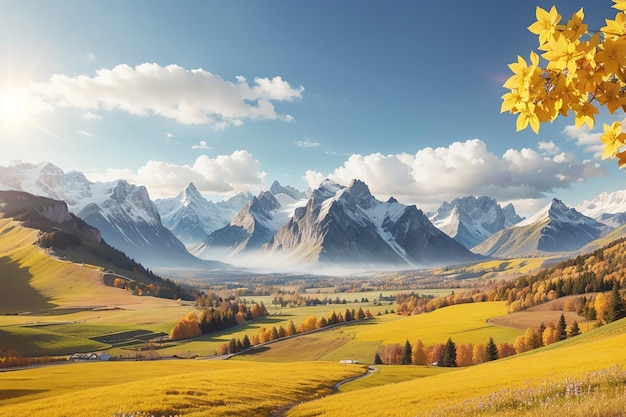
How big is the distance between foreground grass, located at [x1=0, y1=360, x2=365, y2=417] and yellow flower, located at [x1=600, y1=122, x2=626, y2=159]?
34.3 m

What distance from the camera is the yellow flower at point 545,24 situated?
4.22 meters

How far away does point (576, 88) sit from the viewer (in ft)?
14.5

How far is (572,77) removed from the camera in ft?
13.9

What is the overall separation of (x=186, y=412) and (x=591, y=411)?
33218mm

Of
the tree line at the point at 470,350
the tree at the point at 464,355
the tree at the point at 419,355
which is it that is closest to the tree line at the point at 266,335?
the tree line at the point at 470,350

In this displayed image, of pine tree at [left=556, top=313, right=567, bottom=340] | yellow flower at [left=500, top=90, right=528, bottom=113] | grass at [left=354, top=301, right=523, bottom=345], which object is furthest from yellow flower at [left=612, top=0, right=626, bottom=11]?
grass at [left=354, top=301, right=523, bottom=345]

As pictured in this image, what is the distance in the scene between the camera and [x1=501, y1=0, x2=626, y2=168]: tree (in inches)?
163

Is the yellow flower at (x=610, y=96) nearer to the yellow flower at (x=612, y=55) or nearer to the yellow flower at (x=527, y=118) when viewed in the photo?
the yellow flower at (x=612, y=55)

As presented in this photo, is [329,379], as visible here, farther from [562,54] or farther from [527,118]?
[562,54]

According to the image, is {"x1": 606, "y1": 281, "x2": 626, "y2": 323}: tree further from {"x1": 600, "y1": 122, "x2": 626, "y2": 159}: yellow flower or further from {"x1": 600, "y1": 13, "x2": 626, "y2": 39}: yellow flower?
{"x1": 600, "y1": 13, "x2": 626, "y2": 39}: yellow flower

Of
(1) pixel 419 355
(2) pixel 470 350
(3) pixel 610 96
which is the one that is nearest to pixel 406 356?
(1) pixel 419 355

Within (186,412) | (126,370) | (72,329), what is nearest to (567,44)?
(186,412)

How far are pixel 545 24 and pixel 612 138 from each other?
169cm

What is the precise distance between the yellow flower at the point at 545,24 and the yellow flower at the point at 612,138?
1.49 metres
